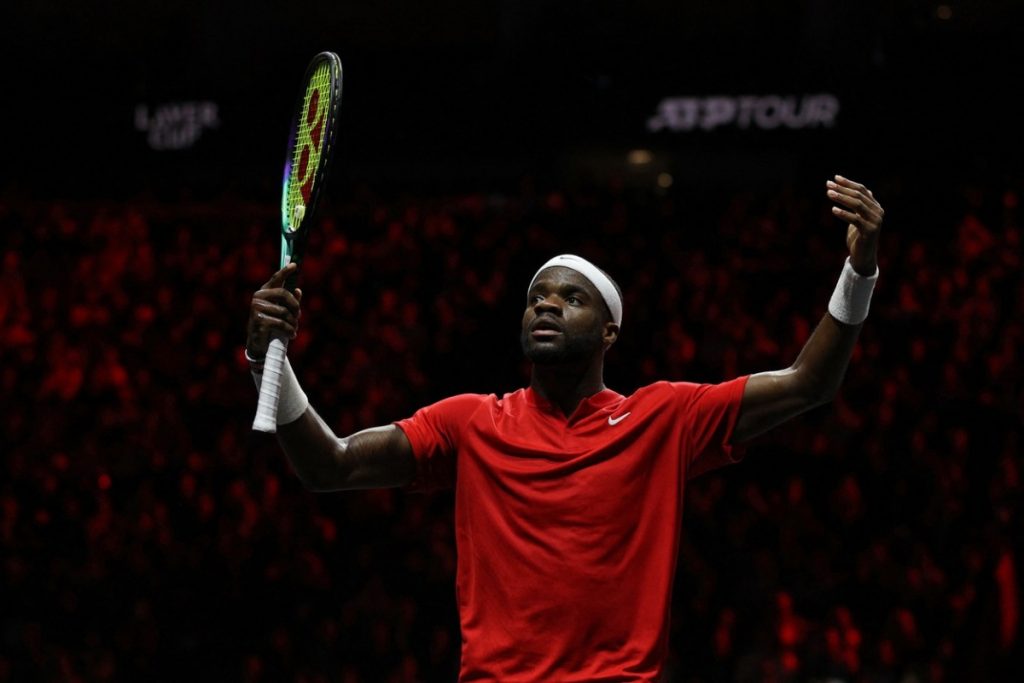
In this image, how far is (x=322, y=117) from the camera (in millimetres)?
2752

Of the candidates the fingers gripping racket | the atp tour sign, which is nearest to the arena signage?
the atp tour sign

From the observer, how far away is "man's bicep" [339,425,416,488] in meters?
2.70

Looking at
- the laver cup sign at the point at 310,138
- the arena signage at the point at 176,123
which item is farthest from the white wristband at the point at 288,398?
the arena signage at the point at 176,123

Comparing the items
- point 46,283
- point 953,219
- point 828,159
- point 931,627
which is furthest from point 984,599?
point 46,283

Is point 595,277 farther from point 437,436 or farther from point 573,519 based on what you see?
point 573,519

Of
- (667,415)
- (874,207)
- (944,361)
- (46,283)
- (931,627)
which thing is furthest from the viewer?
(46,283)

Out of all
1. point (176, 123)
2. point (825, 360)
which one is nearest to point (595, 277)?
point (825, 360)

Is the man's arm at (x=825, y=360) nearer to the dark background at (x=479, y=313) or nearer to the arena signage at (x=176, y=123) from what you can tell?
the dark background at (x=479, y=313)

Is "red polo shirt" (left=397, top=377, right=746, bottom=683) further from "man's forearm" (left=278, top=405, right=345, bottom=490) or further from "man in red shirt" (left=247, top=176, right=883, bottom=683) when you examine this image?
"man's forearm" (left=278, top=405, right=345, bottom=490)

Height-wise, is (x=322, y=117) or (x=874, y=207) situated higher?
(x=322, y=117)

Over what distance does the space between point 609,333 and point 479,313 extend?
5778mm

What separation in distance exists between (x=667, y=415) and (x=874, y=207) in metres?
0.54

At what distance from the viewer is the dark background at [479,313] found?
6.92 meters

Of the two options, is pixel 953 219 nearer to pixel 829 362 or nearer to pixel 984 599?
pixel 984 599
